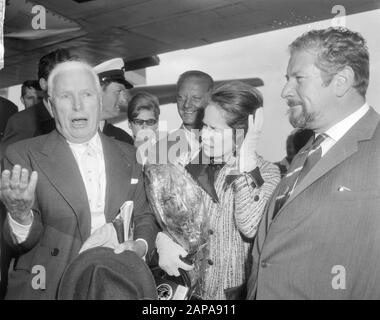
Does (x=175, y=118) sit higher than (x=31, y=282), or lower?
higher

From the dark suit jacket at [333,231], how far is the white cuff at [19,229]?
753mm

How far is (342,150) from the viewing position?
4.17 feet

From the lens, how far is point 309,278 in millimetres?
1288

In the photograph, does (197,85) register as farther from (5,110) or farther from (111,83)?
(5,110)

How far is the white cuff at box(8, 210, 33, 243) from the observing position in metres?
1.38

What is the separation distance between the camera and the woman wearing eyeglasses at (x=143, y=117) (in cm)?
227

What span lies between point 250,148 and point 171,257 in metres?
0.45

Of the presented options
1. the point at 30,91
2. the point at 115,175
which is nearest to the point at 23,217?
the point at 115,175

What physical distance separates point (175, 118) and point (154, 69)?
0.67 meters

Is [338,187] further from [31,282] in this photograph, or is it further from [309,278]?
[31,282]

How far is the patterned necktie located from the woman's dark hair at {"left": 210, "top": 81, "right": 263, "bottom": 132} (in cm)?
22

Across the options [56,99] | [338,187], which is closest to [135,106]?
[56,99]

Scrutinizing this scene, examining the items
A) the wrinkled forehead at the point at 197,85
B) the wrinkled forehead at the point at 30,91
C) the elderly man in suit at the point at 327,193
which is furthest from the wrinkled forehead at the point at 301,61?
the wrinkled forehead at the point at 30,91

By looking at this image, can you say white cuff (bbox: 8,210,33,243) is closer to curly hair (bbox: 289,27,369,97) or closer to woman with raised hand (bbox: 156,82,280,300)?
woman with raised hand (bbox: 156,82,280,300)
